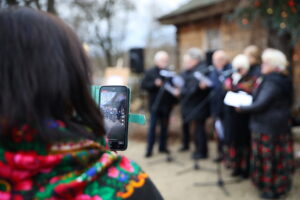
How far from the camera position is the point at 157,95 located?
6.45 meters

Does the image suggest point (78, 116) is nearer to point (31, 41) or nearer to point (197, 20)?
point (31, 41)

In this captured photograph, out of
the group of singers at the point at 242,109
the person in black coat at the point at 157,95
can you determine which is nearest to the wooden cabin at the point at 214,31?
the person in black coat at the point at 157,95

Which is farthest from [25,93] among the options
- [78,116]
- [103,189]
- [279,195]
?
[279,195]

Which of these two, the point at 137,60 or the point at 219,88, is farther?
the point at 137,60

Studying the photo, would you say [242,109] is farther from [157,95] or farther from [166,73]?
[157,95]

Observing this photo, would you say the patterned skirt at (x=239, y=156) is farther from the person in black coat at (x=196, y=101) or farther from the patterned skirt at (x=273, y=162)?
the person in black coat at (x=196, y=101)

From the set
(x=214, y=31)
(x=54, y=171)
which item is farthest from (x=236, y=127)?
(x=214, y=31)

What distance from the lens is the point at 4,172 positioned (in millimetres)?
841

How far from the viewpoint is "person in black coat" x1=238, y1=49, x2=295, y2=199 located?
394 cm

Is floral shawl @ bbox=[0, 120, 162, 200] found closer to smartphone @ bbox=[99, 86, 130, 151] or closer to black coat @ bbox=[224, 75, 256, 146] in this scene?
smartphone @ bbox=[99, 86, 130, 151]

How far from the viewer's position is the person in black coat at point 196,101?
231 inches

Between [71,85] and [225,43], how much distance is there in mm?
9828

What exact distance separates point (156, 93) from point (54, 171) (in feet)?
18.4

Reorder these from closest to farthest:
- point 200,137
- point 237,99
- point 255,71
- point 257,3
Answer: point 237,99, point 255,71, point 257,3, point 200,137
